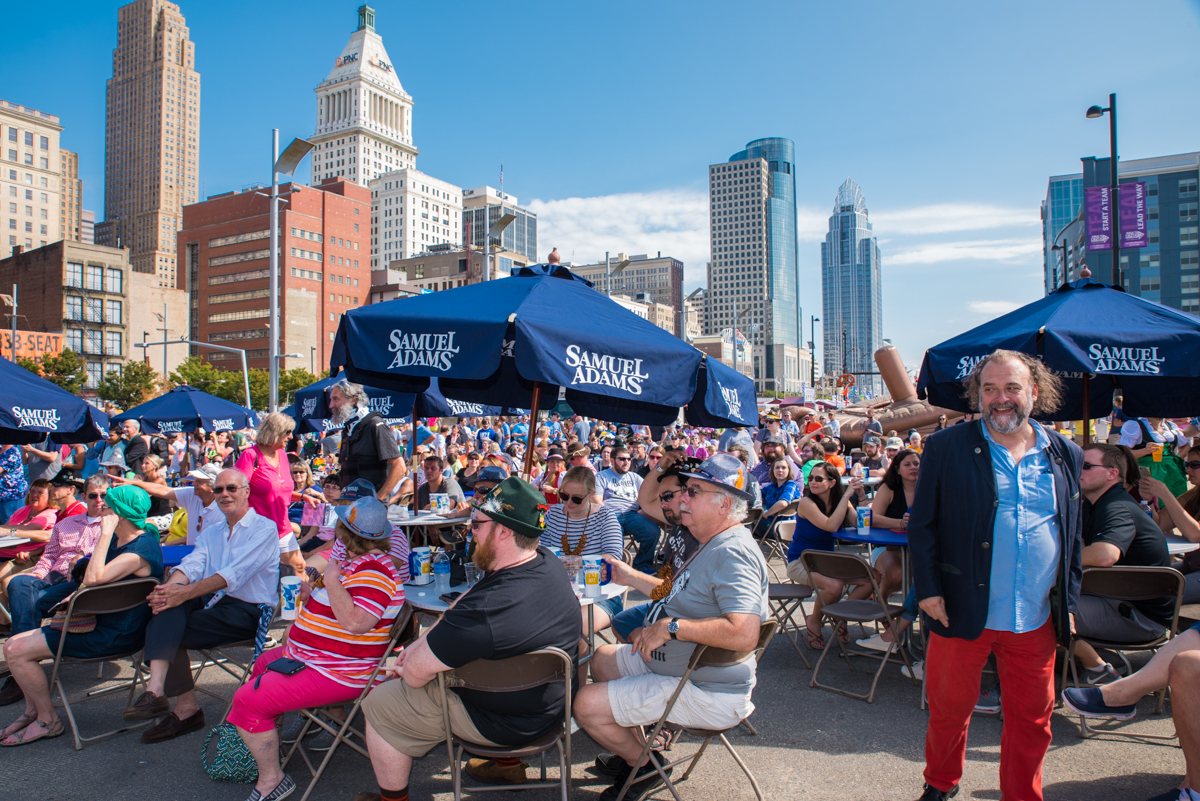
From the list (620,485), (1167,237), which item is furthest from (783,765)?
(1167,237)

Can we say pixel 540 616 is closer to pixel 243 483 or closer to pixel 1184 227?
pixel 243 483

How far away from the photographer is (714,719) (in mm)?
3031

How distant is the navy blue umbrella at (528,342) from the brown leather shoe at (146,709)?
215cm

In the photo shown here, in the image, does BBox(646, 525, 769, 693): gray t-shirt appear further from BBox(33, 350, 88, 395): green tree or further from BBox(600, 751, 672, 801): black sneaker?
BBox(33, 350, 88, 395): green tree

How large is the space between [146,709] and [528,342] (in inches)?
122

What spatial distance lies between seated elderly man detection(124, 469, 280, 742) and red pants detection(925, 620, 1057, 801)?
358cm

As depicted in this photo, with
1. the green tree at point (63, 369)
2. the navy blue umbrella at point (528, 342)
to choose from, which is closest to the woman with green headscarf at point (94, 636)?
the navy blue umbrella at point (528, 342)

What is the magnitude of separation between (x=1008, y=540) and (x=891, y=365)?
17.7m

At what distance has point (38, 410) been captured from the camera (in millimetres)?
5809

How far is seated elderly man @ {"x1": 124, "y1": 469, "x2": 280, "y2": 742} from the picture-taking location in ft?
13.0

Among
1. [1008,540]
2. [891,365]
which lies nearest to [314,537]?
[1008,540]

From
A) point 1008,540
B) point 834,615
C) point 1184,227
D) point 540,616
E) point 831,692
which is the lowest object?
point 831,692

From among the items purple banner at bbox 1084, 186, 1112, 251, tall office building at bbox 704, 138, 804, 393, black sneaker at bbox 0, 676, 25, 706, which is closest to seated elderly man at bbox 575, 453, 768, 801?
black sneaker at bbox 0, 676, 25, 706

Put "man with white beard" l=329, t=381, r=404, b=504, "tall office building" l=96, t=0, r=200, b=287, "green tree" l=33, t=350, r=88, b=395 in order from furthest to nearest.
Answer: "tall office building" l=96, t=0, r=200, b=287 → "green tree" l=33, t=350, r=88, b=395 → "man with white beard" l=329, t=381, r=404, b=504
